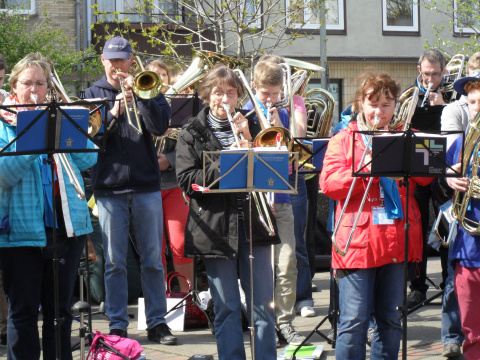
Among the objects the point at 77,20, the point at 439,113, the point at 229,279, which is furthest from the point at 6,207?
the point at 77,20

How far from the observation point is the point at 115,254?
5.84m

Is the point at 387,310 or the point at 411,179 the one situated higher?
the point at 411,179

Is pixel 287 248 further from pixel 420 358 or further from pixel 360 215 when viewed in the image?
pixel 360 215

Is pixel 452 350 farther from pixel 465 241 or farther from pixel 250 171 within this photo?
pixel 250 171

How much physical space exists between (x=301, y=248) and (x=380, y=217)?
251 centimetres

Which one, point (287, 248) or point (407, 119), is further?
point (287, 248)

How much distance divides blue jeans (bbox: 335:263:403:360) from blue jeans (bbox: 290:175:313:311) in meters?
2.09

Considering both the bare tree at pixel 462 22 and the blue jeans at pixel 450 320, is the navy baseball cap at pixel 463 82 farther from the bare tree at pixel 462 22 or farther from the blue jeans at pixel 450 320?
the bare tree at pixel 462 22

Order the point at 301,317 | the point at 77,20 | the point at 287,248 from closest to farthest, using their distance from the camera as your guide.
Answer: the point at 287,248
the point at 301,317
the point at 77,20

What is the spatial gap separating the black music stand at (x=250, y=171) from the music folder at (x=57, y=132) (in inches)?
28.3

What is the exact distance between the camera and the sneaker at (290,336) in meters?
5.88

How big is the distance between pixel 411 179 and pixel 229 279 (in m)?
1.22

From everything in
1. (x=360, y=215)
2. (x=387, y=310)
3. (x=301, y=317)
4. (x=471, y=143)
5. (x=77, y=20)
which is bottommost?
(x=301, y=317)

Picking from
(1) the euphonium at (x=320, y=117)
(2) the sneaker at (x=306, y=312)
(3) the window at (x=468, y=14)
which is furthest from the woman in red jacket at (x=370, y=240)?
(3) the window at (x=468, y=14)
